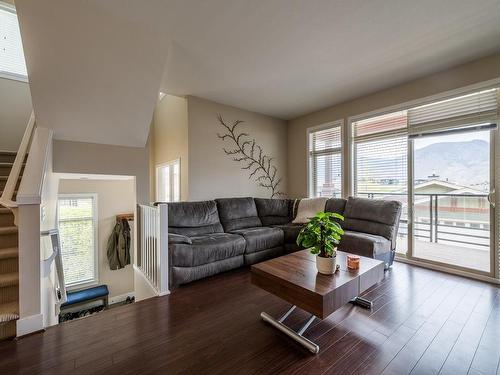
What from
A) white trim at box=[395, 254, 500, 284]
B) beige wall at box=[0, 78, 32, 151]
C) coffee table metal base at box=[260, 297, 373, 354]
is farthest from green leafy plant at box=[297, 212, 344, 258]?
beige wall at box=[0, 78, 32, 151]

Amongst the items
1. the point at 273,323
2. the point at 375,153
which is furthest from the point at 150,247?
the point at 375,153

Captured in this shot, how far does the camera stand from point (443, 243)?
11.0ft

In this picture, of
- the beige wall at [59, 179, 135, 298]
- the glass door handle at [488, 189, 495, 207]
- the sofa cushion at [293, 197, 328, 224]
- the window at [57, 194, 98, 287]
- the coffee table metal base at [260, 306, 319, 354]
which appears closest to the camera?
the coffee table metal base at [260, 306, 319, 354]

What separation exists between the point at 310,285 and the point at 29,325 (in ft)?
7.27

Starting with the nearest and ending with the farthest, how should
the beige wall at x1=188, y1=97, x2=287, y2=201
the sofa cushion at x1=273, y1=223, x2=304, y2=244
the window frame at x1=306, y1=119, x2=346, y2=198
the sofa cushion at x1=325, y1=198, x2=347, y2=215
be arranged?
1. the sofa cushion at x1=273, y1=223, x2=304, y2=244
2. the sofa cushion at x1=325, y1=198, x2=347, y2=215
3. the beige wall at x1=188, y1=97, x2=287, y2=201
4. the window frame at x1=306, y1=119, x2=346, y2=198

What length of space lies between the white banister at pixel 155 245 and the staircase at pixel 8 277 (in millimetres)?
1143

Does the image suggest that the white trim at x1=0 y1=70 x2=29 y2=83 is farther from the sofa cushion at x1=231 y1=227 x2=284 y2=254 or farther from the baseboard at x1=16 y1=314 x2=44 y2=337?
the sofa cushion at x1=231 y1=227 x2=284 y2=254

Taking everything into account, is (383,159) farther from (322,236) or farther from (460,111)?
(322,236)

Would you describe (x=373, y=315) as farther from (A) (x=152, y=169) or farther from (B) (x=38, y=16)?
(A) (x=152, y=169)

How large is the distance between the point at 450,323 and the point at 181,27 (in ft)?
12.0

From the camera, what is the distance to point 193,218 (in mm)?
3564

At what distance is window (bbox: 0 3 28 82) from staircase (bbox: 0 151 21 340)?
2688mm

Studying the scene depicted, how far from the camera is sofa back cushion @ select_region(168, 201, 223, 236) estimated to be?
11.1 feet

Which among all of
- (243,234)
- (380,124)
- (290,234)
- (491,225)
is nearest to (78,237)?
(243,234)
